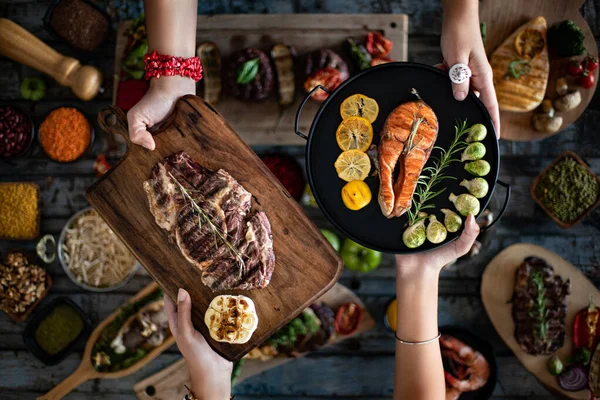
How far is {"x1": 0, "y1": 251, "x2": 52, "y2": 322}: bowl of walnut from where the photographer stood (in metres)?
3.84

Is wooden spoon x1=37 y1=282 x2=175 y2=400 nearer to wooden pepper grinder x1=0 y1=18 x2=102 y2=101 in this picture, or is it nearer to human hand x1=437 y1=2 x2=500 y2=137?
wooden pepper grinder x1=0 y1=18 x2=102 y2=101

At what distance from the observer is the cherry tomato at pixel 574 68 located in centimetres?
370

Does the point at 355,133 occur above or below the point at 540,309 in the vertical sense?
above

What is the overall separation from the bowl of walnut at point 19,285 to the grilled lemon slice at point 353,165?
8.95 feet

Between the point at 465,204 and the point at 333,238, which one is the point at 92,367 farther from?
the point at 465,204

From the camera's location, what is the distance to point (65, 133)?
12.7 feet

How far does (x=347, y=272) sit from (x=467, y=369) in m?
1.19

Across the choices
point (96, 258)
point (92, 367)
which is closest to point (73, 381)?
point (92, 367)

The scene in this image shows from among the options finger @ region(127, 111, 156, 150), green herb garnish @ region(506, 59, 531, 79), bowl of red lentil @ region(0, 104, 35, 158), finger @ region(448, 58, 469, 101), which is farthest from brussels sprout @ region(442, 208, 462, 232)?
bowl of red lentil @ region(0, 104, 35, 158)

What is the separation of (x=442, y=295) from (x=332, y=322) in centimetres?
98

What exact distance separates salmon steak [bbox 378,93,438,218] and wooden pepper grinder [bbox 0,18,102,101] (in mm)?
2516

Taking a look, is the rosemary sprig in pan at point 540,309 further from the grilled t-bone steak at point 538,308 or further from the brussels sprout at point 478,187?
the brussels sprout at point 478,187

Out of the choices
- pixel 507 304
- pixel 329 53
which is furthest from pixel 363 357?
pixel 329 53

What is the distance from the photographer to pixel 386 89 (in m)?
2.89
